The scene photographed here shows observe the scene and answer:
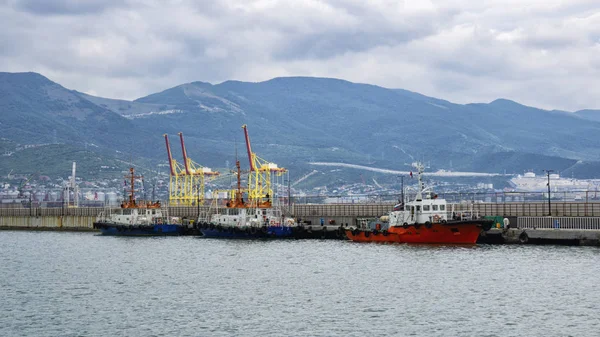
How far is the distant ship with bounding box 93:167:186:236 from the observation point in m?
115

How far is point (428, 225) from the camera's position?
83750 millimetres

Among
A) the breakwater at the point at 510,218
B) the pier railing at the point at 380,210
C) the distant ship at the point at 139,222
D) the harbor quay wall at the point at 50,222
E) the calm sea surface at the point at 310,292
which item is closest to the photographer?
the calm sea surface at the point at 310,292

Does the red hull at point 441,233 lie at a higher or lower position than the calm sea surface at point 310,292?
higher

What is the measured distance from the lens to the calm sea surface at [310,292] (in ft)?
150

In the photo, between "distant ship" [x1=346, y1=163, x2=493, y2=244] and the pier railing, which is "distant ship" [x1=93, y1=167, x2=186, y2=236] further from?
"distant ship" [x1=346, y1=163, x2=493, y2=244]

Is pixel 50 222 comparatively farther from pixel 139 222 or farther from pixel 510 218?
pixel 510 218

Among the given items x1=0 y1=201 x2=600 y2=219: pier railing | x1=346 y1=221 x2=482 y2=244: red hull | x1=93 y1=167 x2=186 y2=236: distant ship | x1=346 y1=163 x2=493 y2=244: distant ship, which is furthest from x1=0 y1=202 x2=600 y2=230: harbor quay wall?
x1=93 y1=167 x2=186 y2=236: distant ship

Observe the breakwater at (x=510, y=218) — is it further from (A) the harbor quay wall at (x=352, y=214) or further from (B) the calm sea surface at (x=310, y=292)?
(B) the calm sea surface at (x=310, y=292)

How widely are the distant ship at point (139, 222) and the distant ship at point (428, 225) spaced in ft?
114

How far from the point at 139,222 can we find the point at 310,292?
214 feet

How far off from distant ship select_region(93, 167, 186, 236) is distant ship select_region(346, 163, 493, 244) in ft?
114

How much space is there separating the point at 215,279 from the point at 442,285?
1631 centimetres

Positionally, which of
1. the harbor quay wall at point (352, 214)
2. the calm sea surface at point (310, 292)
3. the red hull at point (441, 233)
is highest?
the harbor quay wall at point (352, 214)

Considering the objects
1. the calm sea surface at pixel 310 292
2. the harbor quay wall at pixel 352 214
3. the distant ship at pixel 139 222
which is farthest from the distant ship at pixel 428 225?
the distant ship at pixel 139 222
